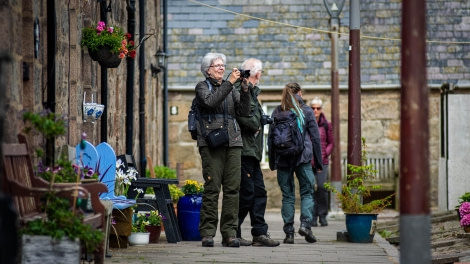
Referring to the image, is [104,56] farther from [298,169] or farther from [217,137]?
[298,169]

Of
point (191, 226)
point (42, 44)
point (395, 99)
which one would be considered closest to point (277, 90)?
point (395, 99)

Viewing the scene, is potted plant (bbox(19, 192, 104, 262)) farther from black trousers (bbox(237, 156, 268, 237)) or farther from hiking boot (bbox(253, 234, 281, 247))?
hiking boot (bbox(253, 234, 281, 247))

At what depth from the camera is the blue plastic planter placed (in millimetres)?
13227

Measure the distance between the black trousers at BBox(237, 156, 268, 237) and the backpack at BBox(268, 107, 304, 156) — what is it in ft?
2.06

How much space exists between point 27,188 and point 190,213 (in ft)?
17.7

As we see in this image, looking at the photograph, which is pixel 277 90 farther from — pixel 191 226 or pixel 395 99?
pixel 191 226

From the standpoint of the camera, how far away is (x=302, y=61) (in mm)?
23469

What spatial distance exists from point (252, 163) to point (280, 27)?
39.7ft

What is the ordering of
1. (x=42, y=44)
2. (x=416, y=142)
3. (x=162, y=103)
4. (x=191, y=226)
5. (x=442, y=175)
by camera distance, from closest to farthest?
1. (x=416, y=142)
2. (x=42, y=44)
3. (x=191, y=226)
4. (x=442, y=175)
5. (x=162, y=103)

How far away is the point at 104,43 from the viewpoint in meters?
12.0

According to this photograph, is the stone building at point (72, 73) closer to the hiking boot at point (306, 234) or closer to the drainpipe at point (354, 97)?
the hiking boot at point (306, 234)

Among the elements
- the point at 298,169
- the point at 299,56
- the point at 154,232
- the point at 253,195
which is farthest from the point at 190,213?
the point at 299,56

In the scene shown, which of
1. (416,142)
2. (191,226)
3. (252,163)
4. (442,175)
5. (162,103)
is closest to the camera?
(416,142)

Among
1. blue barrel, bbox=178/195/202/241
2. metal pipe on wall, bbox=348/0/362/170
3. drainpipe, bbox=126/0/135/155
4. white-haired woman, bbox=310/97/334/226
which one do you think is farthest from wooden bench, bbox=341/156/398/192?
blue barrel, bbox=178/195/202/241
